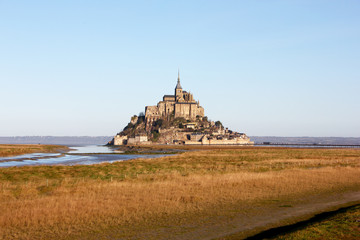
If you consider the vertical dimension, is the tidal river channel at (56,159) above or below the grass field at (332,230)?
below

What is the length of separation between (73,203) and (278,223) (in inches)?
394

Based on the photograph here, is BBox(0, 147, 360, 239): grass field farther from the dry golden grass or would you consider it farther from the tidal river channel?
the dry golden grass

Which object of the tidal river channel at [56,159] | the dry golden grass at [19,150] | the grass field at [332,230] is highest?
the dry golden grass at [19,150]

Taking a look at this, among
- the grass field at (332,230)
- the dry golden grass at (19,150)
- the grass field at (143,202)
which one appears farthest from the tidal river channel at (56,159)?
the grass field at (332,230)

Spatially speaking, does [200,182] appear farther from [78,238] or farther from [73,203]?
[78,238]

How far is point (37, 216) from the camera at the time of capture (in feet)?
53.4

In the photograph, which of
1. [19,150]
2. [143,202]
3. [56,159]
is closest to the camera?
[143,202]

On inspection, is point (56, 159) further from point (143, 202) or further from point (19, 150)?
point (143, 202)

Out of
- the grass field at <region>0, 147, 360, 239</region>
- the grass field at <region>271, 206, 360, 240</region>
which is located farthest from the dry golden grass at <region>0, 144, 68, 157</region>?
the grass field at <region>271, 206, 360, 240</region>

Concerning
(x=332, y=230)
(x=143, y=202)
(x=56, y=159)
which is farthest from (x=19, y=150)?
(x=332, y=230)

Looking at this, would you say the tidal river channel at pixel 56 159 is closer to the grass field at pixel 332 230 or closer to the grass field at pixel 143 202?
the grass field at pixel 143 202

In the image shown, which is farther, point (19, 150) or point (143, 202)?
point (19, 150)

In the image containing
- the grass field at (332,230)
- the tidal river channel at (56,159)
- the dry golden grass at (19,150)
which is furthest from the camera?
the dry golden grass at (19,150)

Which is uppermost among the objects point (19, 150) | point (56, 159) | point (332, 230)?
point (19, 150)
